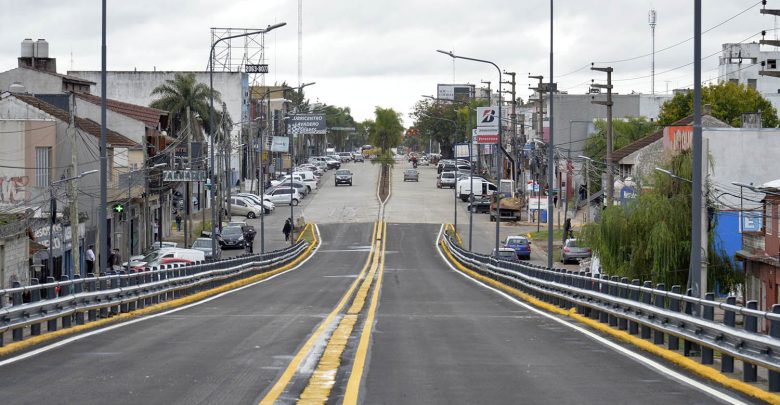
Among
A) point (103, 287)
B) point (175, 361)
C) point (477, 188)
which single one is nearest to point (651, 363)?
point (175, 361)

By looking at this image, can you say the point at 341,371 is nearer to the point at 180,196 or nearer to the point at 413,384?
the point at 413,384

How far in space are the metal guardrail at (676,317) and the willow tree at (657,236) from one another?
1498cm

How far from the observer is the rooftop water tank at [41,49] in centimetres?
7531

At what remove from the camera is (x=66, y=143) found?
178 feet

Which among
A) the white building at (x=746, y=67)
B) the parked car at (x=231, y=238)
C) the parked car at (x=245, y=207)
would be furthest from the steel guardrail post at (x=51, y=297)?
the white building at (x=746, y=67)

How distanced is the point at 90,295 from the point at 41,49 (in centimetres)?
5950

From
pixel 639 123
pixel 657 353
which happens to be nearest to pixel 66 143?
pixel 657 353

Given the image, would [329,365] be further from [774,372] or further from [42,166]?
[42,166]

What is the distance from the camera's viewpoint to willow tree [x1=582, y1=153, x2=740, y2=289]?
41688 millimetres

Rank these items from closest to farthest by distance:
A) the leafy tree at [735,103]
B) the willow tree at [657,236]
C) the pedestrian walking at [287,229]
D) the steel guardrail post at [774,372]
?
1. the steel guardrail post at [774,372]
2. the willow tree at [657,236]
3. the pedestrian walking at [287,229]
4. the leafy tree at [735,103]

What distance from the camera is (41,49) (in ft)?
248

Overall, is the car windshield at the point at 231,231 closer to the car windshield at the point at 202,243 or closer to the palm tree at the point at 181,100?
the car windshield at the point at 202,243

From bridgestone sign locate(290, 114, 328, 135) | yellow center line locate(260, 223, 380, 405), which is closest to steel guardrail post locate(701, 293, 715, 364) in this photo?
yellow center line locate(260, 223, 380, 405)

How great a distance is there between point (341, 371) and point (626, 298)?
268 inches
